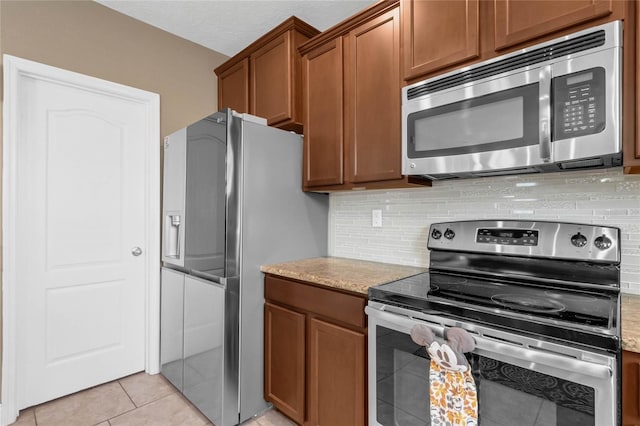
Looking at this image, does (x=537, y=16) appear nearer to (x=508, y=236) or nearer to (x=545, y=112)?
(x=545, y=112)

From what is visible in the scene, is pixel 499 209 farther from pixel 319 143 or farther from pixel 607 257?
pixel 319 143

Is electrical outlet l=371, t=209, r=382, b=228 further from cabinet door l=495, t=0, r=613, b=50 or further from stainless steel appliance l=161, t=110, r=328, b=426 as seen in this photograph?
cabinet door l=495, t=0, r=613, b=50

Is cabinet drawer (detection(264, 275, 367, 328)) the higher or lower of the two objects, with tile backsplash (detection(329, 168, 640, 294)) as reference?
lower

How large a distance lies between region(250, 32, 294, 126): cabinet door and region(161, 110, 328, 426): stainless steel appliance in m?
0.30

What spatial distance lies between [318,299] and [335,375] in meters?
0.37

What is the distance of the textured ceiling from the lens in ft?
7.25

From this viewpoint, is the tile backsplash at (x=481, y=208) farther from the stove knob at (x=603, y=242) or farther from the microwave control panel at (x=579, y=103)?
Result: the microwave control panel at (x=579, y=103)

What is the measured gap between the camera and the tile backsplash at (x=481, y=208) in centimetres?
136

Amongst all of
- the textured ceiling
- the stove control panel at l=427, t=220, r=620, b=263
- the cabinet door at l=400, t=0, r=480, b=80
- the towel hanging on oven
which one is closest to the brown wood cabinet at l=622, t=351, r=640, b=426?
the towel hanging on oven

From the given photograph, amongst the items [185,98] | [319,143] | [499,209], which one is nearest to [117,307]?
[185,98]

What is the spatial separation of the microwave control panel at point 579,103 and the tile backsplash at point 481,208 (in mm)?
358

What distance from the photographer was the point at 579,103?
3.85 ft

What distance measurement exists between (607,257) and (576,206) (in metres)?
0.29

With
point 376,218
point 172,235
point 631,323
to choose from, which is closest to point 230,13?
point 172,235
